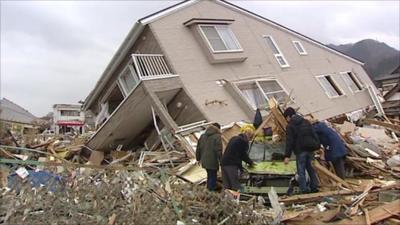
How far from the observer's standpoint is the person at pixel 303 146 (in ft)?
29.0

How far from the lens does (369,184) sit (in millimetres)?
8977

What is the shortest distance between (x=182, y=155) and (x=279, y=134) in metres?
2.78

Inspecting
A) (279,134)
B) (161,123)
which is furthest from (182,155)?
(279,134)

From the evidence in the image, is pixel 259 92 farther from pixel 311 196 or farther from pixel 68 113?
pixel 68 113

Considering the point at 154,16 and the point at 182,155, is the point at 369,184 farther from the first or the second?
the point at 154,16

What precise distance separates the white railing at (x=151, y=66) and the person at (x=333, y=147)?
209 inches

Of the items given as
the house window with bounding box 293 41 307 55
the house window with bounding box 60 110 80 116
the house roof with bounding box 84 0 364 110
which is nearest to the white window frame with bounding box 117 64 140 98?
the house roof with bounding box 84 0 364 110

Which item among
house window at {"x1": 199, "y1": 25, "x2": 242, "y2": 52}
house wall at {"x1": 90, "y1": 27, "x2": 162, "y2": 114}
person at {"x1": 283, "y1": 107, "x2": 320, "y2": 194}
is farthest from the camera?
house window at {"x1": 199, "y1": 25, "x2": 242, "y2": 52}

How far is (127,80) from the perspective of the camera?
15289 millimetres

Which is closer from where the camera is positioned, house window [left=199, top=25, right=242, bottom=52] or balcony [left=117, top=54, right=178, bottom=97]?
balcony [left=117, top=54, right=178, bottom=97]

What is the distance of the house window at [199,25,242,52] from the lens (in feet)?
51.2

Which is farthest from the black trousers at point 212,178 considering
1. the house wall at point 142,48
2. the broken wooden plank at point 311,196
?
the house wall at point 142,48

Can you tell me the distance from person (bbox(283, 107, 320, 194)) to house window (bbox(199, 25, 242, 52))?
272 inches

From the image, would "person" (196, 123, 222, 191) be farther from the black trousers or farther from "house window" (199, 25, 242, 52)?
"house window" (199, 25, 242, 52)
